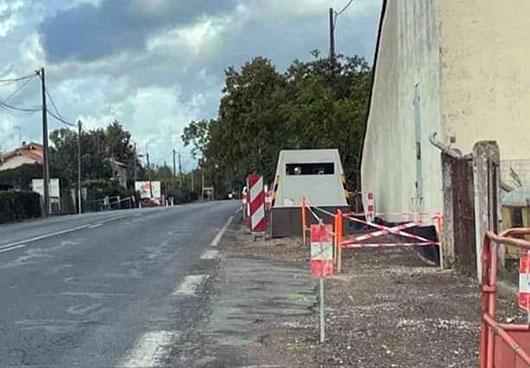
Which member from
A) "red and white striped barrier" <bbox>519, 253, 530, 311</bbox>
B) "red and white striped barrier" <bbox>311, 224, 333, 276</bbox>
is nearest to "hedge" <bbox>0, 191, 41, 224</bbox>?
"red and white striped barrier" <bbox>311, 224, 333, 276</bbox>

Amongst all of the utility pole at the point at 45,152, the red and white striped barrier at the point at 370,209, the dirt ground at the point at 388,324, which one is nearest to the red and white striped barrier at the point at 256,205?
the red and white striped barrier at the point at 370,209

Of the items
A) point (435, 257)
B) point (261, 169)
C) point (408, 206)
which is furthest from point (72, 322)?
point (261, 169)

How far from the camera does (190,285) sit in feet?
41.9

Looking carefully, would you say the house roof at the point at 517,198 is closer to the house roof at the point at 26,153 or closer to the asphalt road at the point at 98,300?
the asphalt road at the point at 98,300

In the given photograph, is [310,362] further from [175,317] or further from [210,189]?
[210,189]

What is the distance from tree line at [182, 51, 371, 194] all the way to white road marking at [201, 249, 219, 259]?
15430 mm

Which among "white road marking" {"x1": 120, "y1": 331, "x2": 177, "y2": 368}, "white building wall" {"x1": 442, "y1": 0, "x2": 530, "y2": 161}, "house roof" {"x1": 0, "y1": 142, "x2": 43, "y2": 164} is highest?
"house roof" {"x1": 0, "y1": 142, "x2": 43, "y2": 164}

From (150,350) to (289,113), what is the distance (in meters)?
27.5

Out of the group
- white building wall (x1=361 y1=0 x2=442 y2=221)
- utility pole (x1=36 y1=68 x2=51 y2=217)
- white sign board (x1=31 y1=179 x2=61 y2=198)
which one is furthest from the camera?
white sign board (x1=31 y1=179 x2=61 y2=198)

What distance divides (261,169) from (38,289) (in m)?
26.6

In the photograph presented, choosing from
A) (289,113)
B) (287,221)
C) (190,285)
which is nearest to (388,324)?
(190,285)

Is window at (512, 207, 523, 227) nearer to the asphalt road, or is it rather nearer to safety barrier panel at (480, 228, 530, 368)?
the asphalt road

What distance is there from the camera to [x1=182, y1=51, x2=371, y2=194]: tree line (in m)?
34.1

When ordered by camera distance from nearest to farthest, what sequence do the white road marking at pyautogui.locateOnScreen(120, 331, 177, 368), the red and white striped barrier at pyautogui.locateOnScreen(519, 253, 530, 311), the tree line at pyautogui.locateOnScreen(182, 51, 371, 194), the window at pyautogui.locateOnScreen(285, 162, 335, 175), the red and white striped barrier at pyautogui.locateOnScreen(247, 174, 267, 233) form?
the red and white striped barrier at pyautogui.locateOnScreen(519, 253, 530, 311), the white road marking at pyautogui.locateOnScreen(120, 331, 177, 368), the red and white striped barrier at pyautogui.locateOnScreen(247, 174, 267, 233), the window at pyautogui.locateOnScreen(285, 162, 335, 175), the tree line at pyautogui.locateOnScreen(182, 51, 371, 194)
